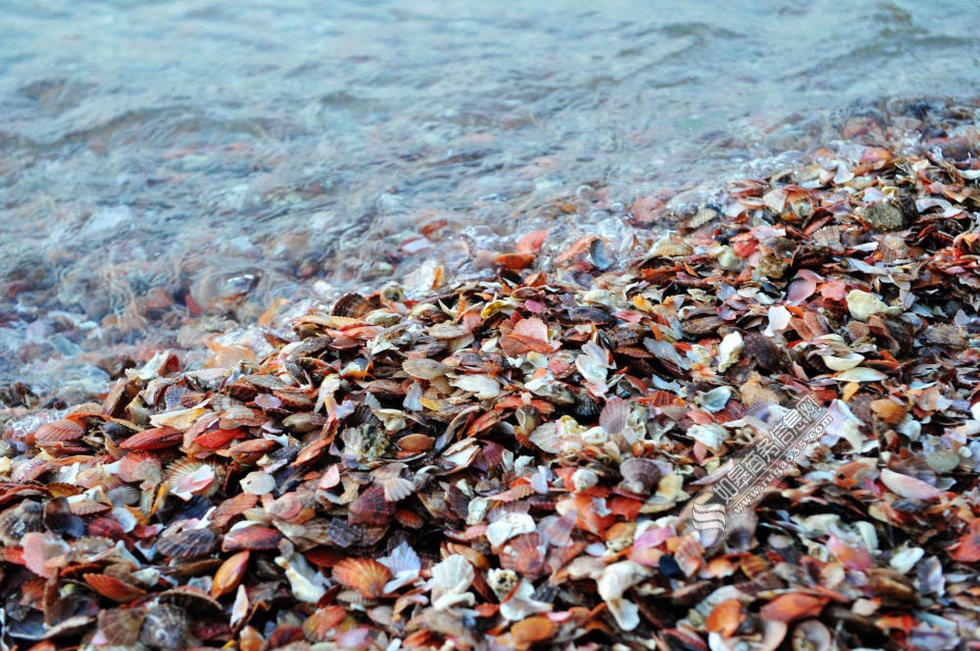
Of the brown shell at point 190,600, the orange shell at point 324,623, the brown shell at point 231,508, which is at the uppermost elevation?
the brown shell at point 231,508

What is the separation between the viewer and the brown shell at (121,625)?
1.82m

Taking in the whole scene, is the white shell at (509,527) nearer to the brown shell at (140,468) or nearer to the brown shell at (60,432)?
the brown shell at (140,468)

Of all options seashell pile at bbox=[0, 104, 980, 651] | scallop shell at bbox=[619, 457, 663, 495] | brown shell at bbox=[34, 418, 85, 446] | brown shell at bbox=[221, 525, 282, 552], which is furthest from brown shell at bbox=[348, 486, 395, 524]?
brown shell at bbox=[34, 418, 85, 446]

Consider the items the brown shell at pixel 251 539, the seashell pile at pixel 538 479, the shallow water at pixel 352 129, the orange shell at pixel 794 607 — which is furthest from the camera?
the shallow water at pixel 352 129

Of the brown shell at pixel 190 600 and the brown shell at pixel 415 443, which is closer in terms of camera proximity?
the brown shell at pixel 190 600

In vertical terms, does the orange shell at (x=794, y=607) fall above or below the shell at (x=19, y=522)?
below

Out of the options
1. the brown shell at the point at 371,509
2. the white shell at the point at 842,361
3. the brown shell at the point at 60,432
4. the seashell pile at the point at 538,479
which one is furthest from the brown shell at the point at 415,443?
the white shell at the point at 842,361

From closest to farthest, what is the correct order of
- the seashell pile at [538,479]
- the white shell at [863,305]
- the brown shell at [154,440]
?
the seashell pile at [538,479]
the brown shell at [154,440]
the white shell at [863,305]

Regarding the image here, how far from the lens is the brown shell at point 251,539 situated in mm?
2023

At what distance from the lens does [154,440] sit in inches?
97.3

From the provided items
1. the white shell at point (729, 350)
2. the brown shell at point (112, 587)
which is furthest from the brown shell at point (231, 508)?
the white shell at point (729, 350)

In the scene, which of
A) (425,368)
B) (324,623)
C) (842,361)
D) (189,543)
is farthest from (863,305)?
(189,543)

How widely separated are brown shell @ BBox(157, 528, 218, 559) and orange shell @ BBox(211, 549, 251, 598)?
2.8 inches

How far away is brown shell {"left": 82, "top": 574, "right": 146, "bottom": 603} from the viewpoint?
1.89m
